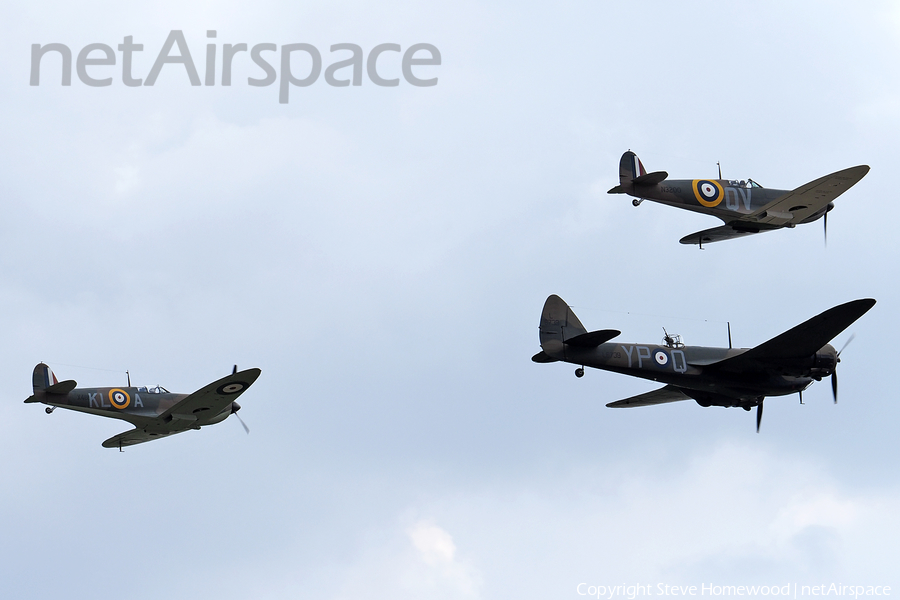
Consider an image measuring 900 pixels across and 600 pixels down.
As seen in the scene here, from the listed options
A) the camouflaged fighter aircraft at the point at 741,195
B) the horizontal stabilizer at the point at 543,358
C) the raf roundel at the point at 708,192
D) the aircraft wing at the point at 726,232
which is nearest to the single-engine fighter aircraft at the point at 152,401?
the horizontal stabilizer at the point at 543,358

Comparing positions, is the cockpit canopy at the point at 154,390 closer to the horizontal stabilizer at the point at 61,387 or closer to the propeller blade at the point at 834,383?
the horizontal stabilizer at the point at 61,387

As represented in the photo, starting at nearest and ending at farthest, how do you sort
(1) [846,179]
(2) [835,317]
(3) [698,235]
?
(2) [835,317]
(1) [846,179]
(3) [698,235]

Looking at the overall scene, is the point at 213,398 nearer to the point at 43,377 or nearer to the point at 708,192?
the point at 43,377

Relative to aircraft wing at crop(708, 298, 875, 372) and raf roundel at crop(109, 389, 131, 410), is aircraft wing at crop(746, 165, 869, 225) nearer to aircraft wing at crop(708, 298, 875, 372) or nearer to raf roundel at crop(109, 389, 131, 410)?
aircraft wing at crop(708, 298, 875, 372)

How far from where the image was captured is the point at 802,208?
179 feet

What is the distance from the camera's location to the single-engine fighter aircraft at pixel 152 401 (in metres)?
54.2

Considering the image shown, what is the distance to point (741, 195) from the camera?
54.7 metres

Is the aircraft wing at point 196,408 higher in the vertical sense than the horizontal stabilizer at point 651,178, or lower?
lower

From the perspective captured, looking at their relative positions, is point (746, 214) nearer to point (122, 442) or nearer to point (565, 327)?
point (565, 327)

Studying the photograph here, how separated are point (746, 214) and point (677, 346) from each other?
7256mm

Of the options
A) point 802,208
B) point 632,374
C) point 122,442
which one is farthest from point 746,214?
point 122,442

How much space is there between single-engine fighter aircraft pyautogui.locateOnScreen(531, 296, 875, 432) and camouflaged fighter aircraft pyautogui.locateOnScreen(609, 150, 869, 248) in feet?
19.6

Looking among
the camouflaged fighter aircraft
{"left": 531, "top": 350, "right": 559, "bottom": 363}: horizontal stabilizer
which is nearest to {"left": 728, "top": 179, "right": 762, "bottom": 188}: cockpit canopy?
the camouflaged fighter aircraft

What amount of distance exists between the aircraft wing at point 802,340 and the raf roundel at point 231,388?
68.6 feet
